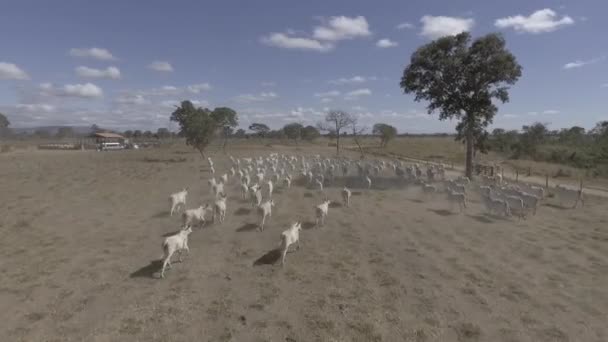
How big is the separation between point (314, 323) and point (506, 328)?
4.24 m

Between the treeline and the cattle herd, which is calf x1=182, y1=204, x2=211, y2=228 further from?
the treeline

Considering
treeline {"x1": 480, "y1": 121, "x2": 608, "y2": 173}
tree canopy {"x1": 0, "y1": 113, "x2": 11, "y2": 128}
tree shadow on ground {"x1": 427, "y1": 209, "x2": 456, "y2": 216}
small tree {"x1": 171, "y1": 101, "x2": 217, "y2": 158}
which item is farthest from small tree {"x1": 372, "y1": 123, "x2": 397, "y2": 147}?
tree canopy {"x1": 0, "y1": 113, "x2": 11, "y2": 128}

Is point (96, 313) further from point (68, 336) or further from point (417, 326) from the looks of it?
point (417, 326)

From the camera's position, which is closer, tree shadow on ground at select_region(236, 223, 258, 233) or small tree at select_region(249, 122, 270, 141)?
tree shadow on ground at select_region(236, 223, 258, 233)

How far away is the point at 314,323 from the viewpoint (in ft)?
26.9

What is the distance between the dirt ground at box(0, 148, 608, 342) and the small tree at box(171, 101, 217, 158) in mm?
30307

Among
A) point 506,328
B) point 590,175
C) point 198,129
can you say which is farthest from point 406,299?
point 198,129

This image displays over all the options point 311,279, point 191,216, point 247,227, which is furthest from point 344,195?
point 311,279

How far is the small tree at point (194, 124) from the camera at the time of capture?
48219 millimetres

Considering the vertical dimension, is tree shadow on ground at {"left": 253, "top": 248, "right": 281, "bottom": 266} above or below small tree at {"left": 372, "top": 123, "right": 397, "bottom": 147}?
below

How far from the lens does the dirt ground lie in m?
8.03

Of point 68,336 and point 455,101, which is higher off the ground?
point 455,101

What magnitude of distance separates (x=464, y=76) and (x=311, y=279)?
88.0 ft

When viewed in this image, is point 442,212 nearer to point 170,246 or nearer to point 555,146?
point 170,246
